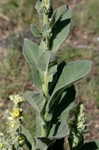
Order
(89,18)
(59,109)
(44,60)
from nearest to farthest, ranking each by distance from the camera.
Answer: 1. (44,60)
2. (59,109)
3. (89,18)

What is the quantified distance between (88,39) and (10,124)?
3130 millimetres

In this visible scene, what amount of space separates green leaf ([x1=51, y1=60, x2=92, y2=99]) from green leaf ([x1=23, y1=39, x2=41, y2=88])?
87mm

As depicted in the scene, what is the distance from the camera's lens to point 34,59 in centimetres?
201

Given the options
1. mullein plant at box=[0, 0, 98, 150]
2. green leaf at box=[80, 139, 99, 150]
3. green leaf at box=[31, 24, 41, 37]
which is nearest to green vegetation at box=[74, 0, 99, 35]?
green leaf at box=[80, 139, 99, 150]

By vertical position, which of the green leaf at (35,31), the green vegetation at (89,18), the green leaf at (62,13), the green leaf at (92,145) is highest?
the green vegetation at (89,18)

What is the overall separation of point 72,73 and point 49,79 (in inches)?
4.3

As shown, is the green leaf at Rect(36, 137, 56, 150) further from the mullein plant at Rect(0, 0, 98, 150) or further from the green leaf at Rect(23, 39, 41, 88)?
the green leaf at Rect(23, 39, 41, 88)

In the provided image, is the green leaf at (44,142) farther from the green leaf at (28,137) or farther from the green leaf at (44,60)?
the green leaf at (44,60)

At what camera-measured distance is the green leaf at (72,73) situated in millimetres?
1961

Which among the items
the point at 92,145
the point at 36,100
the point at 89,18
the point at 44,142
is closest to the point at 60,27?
the point at 36,100

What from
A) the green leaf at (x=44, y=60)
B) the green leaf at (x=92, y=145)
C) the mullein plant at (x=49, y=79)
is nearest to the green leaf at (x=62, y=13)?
the mullein plant at (x=49, y=79)

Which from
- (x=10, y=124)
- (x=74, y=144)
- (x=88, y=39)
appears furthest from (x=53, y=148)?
(x=88, y=39)

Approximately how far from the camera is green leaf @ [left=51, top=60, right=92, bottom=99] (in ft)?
6.43

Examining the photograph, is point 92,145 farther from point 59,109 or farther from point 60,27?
point 60,27
